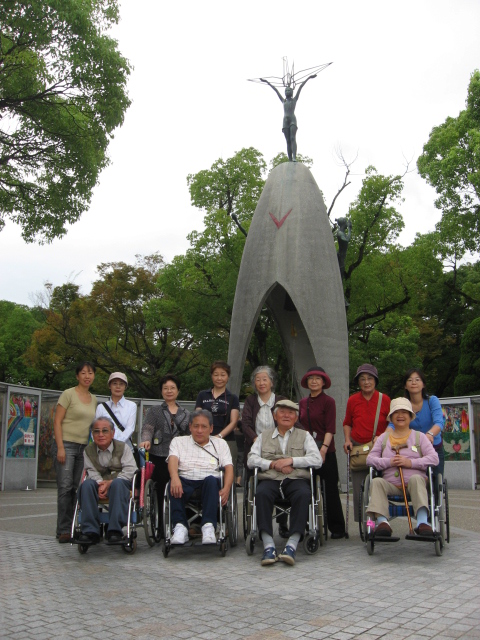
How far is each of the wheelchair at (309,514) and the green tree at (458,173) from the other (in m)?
16.5

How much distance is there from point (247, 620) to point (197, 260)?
59.5 feet

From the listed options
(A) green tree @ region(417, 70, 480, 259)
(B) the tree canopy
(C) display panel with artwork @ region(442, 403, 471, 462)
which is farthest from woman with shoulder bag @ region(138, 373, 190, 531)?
(A) green tree @ region(417, 70, 480, 259)

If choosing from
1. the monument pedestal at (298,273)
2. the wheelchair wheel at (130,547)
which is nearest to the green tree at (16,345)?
the monument pedestal at (298,273)

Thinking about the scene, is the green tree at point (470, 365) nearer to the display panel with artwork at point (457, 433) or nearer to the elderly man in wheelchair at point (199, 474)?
the display panel with artwork at point (457, 433)

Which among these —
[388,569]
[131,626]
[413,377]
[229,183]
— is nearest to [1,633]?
[131,626]

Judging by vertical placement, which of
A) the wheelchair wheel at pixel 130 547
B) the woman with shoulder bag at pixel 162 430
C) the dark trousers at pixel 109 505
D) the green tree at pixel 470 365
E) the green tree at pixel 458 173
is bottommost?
the wheelchair wheel at pixel 130 547

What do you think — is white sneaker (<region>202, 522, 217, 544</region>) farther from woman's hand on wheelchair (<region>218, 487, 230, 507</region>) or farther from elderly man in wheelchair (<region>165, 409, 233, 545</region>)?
woman's hand on wheelchair (<region>218, 487, 230, 507</region>)

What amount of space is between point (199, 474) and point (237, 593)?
1.38 meters

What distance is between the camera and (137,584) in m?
3.80

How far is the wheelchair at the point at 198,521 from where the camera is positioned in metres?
4.63

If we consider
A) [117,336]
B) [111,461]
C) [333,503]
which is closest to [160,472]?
[111,461]

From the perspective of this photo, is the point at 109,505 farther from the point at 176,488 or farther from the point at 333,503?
the point at 333,503

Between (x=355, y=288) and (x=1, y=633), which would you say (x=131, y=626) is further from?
(x=355, y=288)

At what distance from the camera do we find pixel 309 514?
4738 mm
